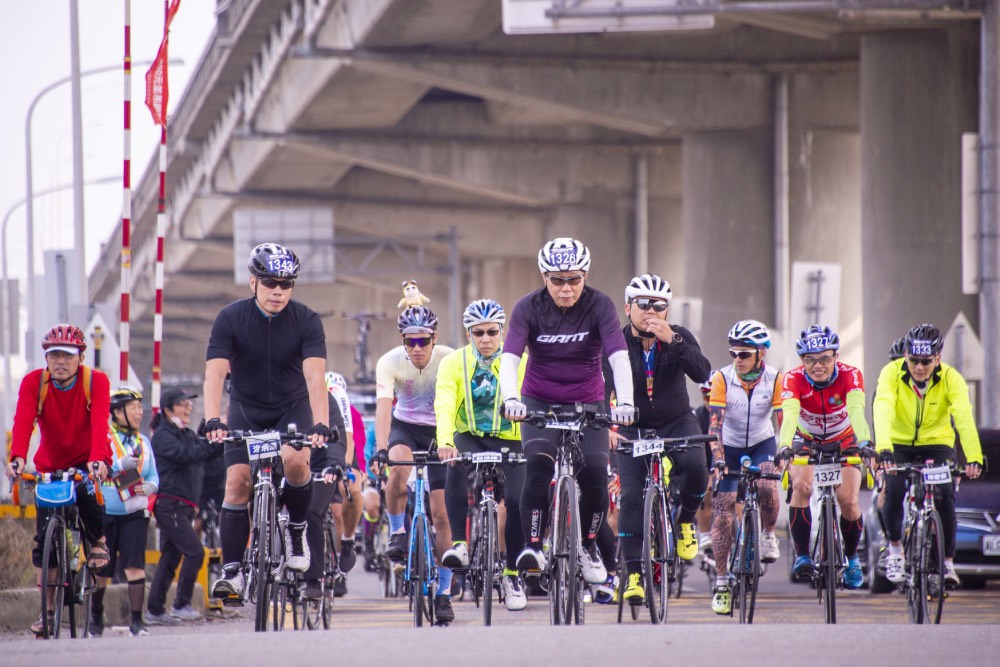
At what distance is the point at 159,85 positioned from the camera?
19.3 m

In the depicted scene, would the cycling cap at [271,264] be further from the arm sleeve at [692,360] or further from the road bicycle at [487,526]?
the arm sleeve at [692,360]

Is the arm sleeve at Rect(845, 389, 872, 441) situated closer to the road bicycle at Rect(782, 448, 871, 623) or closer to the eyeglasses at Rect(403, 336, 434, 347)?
the road bicycle at Rect(782, 448, 871, 623)

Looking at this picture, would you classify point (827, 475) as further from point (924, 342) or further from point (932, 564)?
point (924, 342)

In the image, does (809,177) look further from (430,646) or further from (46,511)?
(430,646)

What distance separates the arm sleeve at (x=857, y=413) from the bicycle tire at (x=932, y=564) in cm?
76

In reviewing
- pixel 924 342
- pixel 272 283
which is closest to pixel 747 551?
pixel 924 342

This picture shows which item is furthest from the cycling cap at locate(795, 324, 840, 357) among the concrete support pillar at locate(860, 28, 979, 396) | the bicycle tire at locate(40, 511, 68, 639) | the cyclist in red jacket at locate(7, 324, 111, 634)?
the concrete support pillar at locate(860, 28, 979, 396)

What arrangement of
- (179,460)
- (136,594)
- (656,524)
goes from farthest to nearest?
1. (179,460)
2. (136,594)
3. (656,524)

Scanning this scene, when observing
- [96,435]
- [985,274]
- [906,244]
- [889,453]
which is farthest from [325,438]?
[906,244]

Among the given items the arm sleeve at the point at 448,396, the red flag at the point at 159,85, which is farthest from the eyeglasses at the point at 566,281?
the red flag at the point at 159,85

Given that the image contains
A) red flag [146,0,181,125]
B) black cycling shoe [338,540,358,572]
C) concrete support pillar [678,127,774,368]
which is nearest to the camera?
black cycling shoe [338,540,358,572]

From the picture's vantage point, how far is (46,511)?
11.7m

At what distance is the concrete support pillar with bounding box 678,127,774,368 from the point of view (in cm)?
3319

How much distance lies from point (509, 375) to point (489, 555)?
1.47 meters
